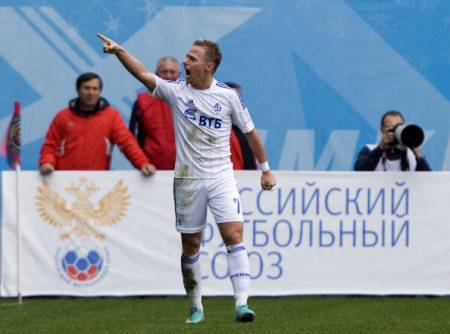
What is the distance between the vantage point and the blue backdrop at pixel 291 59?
12.7 metres

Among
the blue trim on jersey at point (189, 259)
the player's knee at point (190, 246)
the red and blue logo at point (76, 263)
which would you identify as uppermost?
the player's knee at point (190, 246)

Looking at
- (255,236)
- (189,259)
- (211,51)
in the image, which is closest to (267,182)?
(189,259)

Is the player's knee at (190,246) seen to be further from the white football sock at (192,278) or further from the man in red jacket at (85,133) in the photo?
the man in red jacket at (85,133)

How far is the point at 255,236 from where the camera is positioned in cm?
1102

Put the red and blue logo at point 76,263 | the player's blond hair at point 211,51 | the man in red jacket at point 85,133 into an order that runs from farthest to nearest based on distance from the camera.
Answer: the man in red jacket at point 85,133
the red and blue logo at point 76,263
the player's blond hair at point 211,51

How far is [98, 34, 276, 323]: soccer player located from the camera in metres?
8.22

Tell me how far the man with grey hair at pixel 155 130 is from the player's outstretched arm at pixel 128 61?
11.0ft

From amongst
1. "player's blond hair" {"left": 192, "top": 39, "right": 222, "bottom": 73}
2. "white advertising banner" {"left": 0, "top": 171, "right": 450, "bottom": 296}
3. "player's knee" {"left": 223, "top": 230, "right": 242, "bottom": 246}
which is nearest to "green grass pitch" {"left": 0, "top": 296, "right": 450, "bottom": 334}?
"white advertising banner" {"left": 0, "top": 171, "right": 450, "bottom": 296}

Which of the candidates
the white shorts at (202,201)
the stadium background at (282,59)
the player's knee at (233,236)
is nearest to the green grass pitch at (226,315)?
the player's knee at (233,236)

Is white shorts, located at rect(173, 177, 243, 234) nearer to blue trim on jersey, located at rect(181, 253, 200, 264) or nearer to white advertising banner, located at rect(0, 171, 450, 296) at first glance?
blue trim on jersey, located at rect(181, 253, 200, 264)

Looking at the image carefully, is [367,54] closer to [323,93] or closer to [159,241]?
[323,93]

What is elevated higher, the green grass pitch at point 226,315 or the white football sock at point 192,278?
the white football sock at point 192,278

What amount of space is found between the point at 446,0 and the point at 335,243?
332cm

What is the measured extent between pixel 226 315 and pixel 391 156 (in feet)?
9.77
